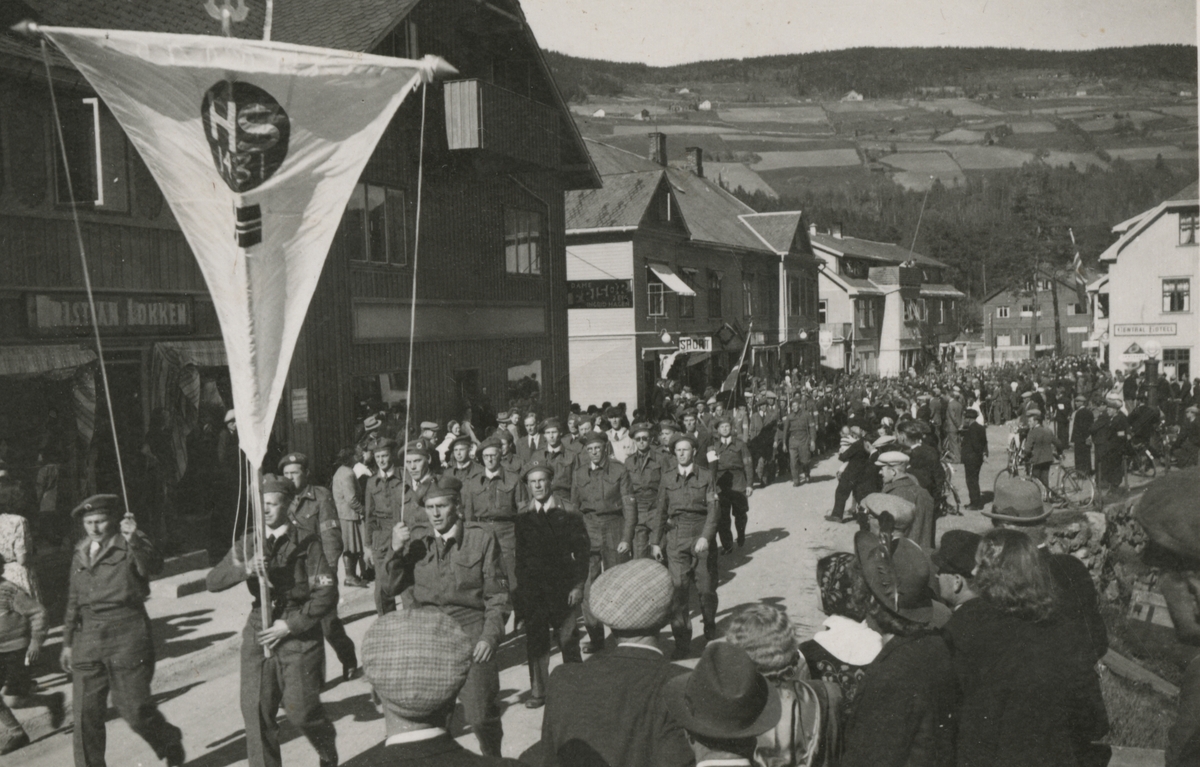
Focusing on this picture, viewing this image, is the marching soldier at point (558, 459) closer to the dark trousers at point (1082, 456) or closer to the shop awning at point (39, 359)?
the shop awning at point (39, 359)

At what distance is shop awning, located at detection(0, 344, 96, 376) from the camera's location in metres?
10.6

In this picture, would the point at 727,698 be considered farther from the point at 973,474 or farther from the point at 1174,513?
the point at 973,474

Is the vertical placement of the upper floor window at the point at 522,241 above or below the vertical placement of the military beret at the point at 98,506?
above

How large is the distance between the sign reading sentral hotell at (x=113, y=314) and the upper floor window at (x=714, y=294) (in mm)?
25195

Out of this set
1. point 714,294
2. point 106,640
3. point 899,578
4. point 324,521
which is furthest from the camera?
point 714,294

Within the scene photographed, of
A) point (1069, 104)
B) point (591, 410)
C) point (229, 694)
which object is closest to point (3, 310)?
point (229, 694)

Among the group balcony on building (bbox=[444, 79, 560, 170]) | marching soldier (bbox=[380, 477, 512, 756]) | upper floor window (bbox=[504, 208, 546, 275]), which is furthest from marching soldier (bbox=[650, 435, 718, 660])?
upper floor window (bbox=[504, 208, 546, 275])

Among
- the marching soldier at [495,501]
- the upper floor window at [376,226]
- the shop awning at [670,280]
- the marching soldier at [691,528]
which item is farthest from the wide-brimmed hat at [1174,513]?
the shop awning at [670,280]

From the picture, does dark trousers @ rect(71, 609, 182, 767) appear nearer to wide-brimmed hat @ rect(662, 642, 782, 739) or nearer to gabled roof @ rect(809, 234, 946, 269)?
wide-brimmed hat @ rect(662, 642, 782, 739)

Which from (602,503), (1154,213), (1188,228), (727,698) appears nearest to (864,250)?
(1154,213)

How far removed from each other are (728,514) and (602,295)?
1169 centimetres

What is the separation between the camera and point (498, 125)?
17.5 meters

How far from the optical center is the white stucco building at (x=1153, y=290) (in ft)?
107

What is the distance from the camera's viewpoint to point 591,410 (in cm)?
1886
